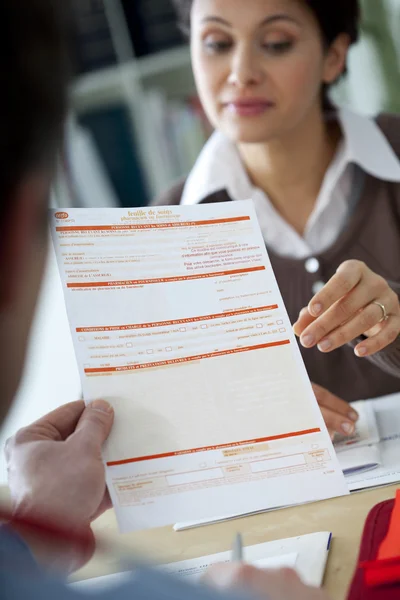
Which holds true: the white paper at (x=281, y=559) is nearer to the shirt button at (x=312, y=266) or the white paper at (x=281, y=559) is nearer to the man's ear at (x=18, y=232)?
the man's ear at (x=18, y=232)

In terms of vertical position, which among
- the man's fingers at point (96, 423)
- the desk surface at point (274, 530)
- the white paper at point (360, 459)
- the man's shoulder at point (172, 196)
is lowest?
the man's shoulder at point (172, 196)

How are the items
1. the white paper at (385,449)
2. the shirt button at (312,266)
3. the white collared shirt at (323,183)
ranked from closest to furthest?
the white paper at (385,449)
the shirt button at (312,266)
the white collared shirt at (323,183)

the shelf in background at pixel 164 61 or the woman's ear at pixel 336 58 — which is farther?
the shelf in background at pixel 164 61

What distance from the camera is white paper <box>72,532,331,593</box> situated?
75 centimetres

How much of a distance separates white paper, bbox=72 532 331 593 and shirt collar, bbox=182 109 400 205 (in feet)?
2.99

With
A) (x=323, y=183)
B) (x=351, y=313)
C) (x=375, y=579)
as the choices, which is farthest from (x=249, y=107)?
(x=375, y=579)

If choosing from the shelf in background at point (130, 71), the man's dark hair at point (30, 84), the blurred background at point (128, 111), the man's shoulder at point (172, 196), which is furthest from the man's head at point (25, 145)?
the shelf in background at point (130, 71)

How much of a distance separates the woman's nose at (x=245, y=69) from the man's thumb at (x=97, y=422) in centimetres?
93

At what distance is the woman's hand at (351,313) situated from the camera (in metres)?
0.94

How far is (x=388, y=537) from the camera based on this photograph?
740mm

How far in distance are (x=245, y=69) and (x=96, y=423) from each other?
3.19ft

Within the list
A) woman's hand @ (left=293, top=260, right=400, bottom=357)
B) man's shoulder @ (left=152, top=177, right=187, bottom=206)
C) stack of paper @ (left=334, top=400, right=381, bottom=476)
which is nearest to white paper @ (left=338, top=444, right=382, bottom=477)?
stack of paper @ (left=334, top=400, right=381, bottom=476)

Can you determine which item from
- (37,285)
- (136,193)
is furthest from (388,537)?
(136,193)

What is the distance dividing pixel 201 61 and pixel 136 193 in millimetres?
1177
